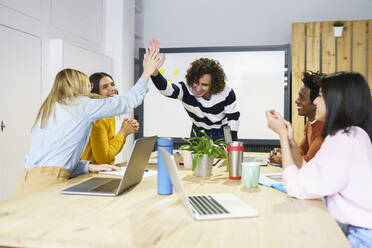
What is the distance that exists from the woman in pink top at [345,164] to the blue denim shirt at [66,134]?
0.91m

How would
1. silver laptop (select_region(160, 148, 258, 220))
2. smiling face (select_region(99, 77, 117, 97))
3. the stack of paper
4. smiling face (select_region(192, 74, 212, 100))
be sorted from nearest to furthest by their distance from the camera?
1. silver laptop (select_region(160, 148, 258, 220))
2. the stack of paper
3. smiling face (select_region(99, 77, 117, 97))
4. smiling face (select_region(192, 74, 212, 100))

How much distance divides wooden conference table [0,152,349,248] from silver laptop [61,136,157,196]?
38 mm

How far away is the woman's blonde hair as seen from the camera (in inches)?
63.2

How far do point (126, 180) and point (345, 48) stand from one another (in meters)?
3.52

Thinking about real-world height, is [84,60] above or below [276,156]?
above

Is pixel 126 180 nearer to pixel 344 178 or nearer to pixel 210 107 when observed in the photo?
pixel 344 178

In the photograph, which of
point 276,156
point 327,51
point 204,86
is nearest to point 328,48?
point 327,51

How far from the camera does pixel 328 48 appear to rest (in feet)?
12.7

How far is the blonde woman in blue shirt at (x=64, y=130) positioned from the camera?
1.55 m

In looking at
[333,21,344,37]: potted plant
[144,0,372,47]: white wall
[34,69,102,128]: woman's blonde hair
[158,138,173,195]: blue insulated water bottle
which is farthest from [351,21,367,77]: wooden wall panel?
[158,138,173,195]: blue insulated water bottle

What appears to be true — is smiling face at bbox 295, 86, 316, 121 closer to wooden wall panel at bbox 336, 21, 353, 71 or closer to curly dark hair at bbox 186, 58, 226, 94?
curly dark hair at bbox 186, 58, 226, 94

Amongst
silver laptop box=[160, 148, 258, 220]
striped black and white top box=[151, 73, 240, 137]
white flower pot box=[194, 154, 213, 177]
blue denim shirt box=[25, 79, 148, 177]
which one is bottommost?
silver laptop box=[160, 148, 258, 220]

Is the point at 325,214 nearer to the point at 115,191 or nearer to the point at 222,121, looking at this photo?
the point at 115,191

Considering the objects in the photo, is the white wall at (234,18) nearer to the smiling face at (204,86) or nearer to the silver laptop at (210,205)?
the smiling face at (204,86)
